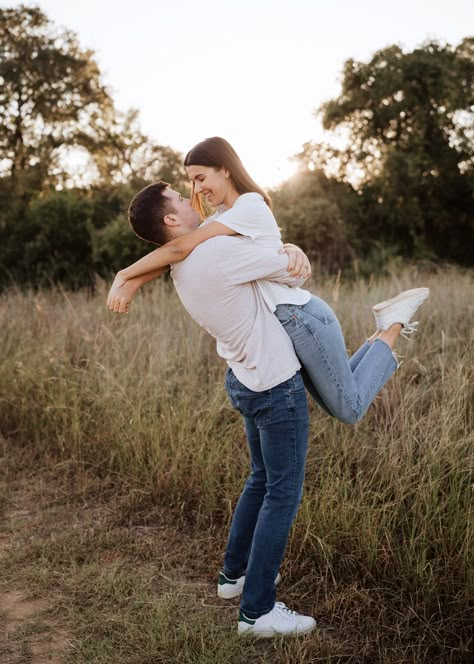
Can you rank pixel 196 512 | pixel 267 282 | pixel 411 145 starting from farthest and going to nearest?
pixel 411 145, pixel 196 512, pixel 267 282

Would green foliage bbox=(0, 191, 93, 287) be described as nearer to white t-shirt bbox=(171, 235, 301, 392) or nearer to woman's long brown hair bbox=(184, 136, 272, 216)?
woman's long brown hair bbox=(184, 136, 272, 216)

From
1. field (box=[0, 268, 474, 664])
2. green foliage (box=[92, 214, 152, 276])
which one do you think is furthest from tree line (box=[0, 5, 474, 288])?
field (box=[0, 268, 474, 664])

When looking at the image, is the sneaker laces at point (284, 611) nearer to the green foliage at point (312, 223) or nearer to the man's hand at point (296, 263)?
the man's hand at point (296, 263)

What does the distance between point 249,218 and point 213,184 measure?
0.97ft

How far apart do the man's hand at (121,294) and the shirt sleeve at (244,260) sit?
483mm

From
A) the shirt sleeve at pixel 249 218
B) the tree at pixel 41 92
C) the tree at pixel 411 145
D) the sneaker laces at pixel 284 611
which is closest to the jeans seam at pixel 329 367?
the shirt sleeve at pixel 249 218

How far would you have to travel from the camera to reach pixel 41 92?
749 inches

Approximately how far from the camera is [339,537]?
3.12 m

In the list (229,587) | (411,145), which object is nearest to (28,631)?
(229,587)

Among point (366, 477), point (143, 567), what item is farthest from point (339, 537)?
point (143, 567)

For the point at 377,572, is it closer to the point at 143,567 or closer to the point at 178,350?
the point at 143,567

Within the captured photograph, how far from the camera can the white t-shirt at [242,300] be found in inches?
90.0

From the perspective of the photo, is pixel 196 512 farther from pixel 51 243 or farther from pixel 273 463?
pixel 51 243

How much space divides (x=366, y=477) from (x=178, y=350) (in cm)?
227
